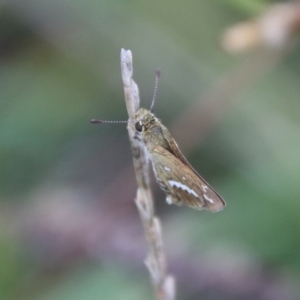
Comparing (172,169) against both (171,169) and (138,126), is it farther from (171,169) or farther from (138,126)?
(138,126)

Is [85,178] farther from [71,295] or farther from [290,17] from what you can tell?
[290,17]

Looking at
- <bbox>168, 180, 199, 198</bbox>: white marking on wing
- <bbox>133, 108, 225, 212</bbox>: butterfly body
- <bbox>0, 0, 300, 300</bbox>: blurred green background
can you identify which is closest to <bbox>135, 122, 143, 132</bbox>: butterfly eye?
<bbox>133, 108, 225, 212</bbox>: butterfly body

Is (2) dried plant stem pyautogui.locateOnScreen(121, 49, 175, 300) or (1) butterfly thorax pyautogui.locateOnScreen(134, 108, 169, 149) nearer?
(2) dried plant stem pyautogui.locateOnScreen(121, 49, 175, 300)

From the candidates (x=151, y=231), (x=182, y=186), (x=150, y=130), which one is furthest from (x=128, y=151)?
(x=151, y=231)

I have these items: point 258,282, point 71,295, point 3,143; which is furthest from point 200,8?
point 71,295

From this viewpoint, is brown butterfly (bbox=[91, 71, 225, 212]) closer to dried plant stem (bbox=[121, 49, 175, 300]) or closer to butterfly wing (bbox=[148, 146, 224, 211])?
butterfly wing (bbox=[148, 146, 224, 211])
